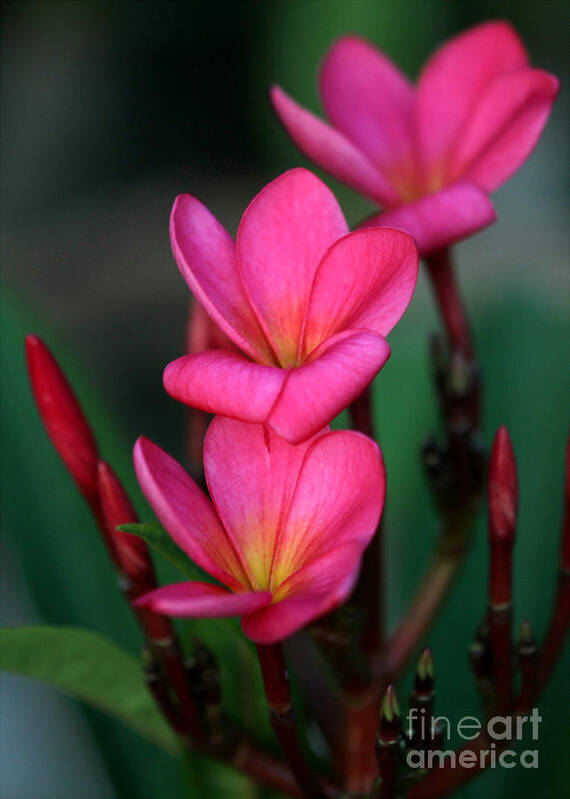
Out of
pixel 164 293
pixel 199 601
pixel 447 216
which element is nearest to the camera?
pixel 199 601

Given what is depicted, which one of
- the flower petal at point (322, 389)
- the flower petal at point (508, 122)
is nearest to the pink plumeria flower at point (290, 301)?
the flower petal at point (322, 389)

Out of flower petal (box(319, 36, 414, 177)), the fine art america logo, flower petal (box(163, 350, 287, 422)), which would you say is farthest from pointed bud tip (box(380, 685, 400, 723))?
flower petal (box(319, 36, 414, 177))

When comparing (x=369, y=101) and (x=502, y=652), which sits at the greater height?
(x=369, y=101)

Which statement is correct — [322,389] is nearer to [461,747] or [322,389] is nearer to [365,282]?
[365,282]

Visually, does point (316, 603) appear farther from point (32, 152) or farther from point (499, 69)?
point (32, 152)

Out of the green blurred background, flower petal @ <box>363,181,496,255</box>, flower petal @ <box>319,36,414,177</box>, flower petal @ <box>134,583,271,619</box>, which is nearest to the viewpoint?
flower petal @ <box>134,583,271,619</box>

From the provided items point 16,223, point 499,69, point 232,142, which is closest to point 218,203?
point 232,142

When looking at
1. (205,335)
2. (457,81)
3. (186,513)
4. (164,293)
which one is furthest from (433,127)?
(164,293)

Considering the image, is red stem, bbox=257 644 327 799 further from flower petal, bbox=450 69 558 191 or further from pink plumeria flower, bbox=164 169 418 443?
flower petal, bbox=450 69 558 191
